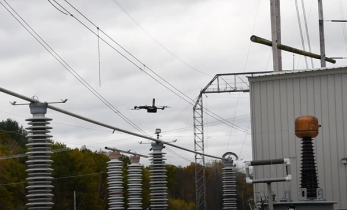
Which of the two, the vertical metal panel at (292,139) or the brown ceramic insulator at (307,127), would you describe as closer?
the brown ceramic insulator at (307,127)

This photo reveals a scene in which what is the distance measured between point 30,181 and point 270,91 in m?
9.92

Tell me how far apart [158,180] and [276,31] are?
8.97 m

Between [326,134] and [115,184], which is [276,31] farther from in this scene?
[115,184]

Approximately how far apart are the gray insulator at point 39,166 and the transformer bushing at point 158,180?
14379mm

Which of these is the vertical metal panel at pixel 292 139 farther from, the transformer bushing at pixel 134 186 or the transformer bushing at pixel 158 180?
the transformer bushing at pixel 134 186

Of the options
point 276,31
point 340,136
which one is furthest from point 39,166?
point 276,31

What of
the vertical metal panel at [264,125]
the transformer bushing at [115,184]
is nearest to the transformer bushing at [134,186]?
the transformer bushing at [115,184]

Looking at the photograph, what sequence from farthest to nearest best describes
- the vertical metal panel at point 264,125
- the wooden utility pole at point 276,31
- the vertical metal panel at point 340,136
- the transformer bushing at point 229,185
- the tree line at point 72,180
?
1. the tree line at point 72,180
2. the transformer bushing at point 229,185
3. the wooden utility pole at point 276,31
4. the vertical metal panel at point 264,125
5. the vertical metal panel at point 340,136

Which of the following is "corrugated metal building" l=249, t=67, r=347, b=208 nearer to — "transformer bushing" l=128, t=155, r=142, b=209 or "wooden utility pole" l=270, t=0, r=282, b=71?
"wooden utility pole" l=270, t=0, r=282, b=71

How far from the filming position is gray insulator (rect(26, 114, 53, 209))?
20359mm

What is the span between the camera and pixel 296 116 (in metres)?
26.1

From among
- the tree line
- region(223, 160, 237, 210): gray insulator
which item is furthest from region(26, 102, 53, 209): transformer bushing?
the tree line

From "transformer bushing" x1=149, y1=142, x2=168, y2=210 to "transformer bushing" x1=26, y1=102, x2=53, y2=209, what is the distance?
47.2 feet

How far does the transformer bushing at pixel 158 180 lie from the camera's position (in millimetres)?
35125
